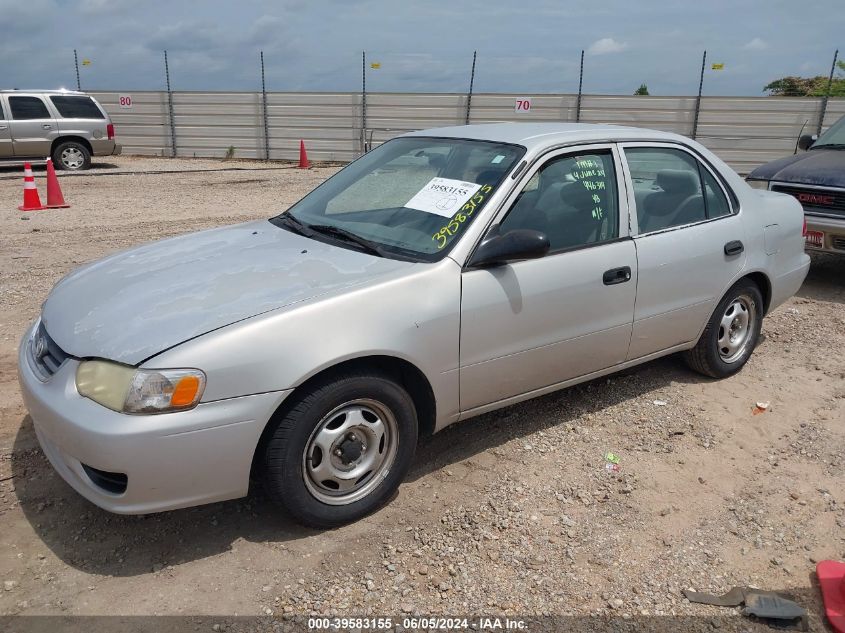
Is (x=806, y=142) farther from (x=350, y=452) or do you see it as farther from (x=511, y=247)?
(x=350, y=452)

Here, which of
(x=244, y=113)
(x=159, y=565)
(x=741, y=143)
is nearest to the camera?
(x=159, y=565)

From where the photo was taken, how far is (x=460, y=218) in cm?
341


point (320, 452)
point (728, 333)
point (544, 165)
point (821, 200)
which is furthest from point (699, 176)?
point (821, 200)

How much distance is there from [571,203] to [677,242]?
2.61 feet

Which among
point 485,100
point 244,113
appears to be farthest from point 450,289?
point 244,113

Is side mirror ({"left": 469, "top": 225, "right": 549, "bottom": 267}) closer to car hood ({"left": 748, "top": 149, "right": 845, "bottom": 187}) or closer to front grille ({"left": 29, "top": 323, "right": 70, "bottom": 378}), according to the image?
front grille ({"left": 29, "top": 323, "right": 70, "bottom": 378})

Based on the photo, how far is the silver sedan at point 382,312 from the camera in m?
2.68

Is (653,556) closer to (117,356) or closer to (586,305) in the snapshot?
(586,305)

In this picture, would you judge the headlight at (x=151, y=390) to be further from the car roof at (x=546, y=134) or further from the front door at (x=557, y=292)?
the car roof at (x=546, y=134)

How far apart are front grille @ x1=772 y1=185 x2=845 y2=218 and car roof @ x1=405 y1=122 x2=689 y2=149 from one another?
319 cm

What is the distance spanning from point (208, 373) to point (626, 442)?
2429 millimetres

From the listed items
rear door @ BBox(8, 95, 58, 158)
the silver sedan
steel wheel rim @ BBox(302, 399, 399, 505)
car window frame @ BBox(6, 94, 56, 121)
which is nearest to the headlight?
the silver sedan

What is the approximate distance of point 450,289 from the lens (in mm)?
3201

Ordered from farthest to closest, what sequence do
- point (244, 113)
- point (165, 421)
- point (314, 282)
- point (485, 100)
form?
point (244, 113) → point (485, 100) → point (314, 282) → point (165, 421)
